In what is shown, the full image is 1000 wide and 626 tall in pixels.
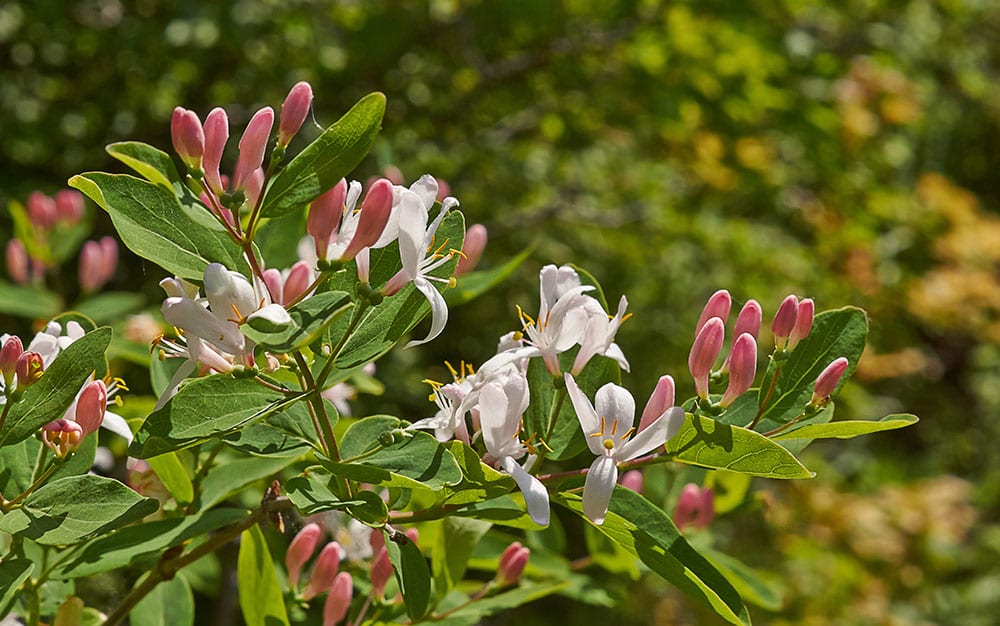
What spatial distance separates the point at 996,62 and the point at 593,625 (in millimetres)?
3634

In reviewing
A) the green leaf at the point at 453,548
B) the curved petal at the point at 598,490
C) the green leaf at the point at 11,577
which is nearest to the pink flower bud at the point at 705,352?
the curved petal at the point at 598,490

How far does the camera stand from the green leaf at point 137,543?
0.79 metres

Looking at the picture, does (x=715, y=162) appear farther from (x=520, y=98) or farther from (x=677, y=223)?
(x=520, y=98)

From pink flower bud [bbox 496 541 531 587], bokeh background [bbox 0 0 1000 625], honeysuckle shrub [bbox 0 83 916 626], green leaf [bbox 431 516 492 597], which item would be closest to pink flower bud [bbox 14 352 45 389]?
honeysuckle shrub [bbox 0 83 916 626]

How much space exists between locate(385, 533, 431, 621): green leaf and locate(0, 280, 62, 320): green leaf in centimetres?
101

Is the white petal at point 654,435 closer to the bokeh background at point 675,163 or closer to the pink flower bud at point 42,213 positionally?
the bokeh background at point 675,163

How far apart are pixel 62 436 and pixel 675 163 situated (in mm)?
2780

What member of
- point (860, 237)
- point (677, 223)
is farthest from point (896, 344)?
point (677, 223)

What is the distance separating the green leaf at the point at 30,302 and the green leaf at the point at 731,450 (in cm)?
116

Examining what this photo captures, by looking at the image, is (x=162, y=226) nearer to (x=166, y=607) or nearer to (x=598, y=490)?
(x=598, y=490)

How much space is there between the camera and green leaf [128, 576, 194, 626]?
92 cm

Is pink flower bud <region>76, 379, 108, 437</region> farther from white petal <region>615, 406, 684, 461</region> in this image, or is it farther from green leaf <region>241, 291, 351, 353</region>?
white petal <region>615, 406, 684, 461</region>

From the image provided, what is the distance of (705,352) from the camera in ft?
2.45

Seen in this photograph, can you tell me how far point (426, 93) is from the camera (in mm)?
2426
